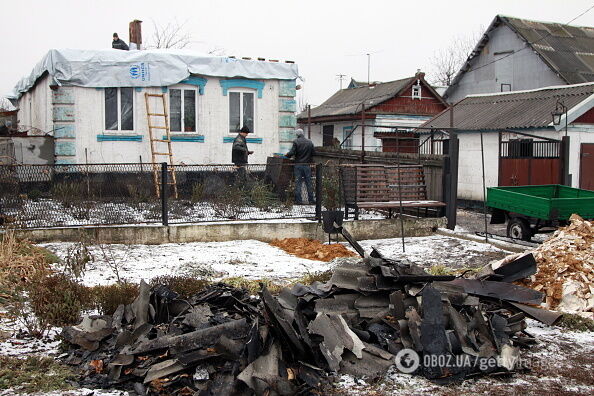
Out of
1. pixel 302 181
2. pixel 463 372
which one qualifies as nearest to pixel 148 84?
pixel 302 181

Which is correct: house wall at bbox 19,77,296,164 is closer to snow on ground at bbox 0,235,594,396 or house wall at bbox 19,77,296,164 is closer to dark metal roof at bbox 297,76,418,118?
snow on ground at bbox 0,235,594,396

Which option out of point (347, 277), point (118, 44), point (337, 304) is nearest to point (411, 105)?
point (118, 44)

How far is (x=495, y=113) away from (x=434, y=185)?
8.10 meters

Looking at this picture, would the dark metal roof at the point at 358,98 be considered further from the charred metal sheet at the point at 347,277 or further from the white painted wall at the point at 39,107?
the charred metal sheet at the point at 347,277

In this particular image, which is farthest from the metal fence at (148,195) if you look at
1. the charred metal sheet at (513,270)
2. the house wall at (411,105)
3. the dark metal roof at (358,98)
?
the house wall at (411,105)

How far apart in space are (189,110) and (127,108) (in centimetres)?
176

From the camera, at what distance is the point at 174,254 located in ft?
34.4

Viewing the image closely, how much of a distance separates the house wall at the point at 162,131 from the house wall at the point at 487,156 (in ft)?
19.6

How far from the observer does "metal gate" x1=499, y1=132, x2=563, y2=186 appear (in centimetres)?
1631

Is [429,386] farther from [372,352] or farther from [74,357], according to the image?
[74,357]

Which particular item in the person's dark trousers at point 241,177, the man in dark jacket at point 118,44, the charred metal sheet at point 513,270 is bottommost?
the charred metal sheet at point 513,270

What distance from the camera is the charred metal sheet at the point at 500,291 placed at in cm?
662

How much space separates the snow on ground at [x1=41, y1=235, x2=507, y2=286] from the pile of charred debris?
2592 millimetres

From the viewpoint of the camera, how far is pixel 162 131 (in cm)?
1733
